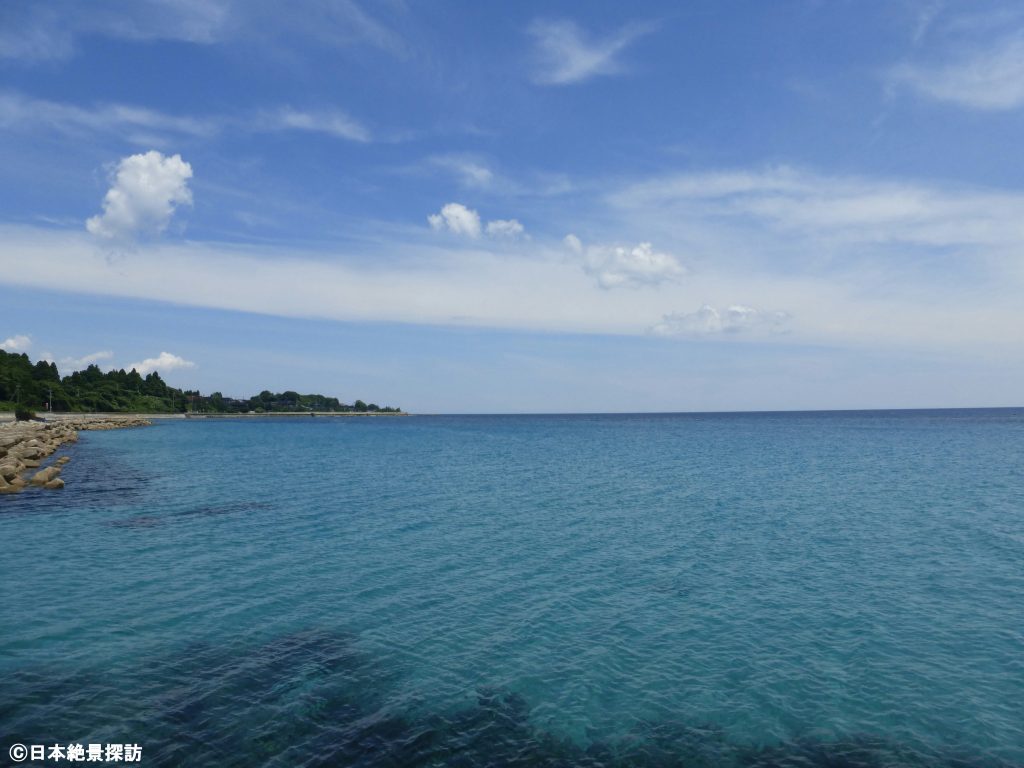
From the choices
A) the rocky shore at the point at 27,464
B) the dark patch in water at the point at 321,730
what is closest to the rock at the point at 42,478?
the rocky shore at the point at 27,464

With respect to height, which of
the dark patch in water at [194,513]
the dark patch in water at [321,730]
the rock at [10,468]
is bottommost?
the dark patch in water at [321,730]

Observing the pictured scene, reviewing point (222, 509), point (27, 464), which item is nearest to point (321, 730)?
point (222, 509)

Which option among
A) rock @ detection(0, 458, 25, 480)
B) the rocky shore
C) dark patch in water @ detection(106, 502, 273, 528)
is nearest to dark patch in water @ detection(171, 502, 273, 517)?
dark patch in water @ detection(106, 502, 273, 528)

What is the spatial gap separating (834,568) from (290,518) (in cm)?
3008

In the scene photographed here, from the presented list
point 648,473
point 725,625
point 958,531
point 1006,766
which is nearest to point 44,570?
point 725,625

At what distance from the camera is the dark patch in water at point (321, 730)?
13125mm

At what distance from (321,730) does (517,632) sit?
7.44 metres

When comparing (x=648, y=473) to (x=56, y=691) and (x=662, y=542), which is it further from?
(x=56, y=691)

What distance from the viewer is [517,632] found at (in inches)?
786

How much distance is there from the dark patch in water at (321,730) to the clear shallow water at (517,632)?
0.06 metres

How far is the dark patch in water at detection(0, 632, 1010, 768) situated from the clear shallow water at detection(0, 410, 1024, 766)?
63mm

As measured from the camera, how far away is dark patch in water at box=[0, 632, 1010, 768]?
517 inches

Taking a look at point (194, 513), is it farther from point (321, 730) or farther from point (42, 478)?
point (321, 730)

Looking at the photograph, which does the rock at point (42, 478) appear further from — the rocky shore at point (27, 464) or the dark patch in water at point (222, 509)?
the dark patch in water at point (222, 509)
